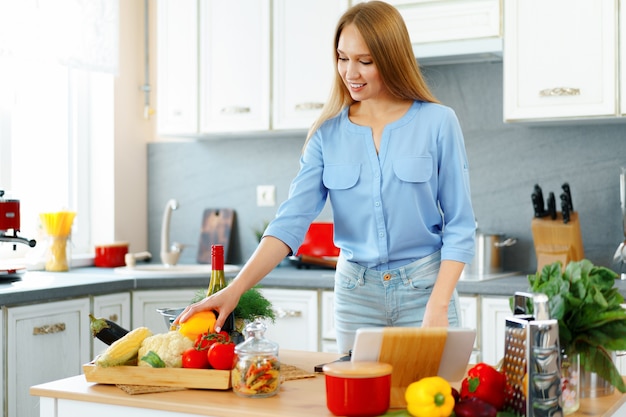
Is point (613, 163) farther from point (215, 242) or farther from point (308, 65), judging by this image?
point (215, 242)

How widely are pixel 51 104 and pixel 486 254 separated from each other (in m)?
2.12

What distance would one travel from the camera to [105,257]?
404cm

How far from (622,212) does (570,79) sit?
62 cm

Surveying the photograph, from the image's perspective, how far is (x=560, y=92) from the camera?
3.21 meters

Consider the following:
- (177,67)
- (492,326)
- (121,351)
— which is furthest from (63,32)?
(121,351)

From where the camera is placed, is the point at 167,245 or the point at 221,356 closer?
the point at 221,356

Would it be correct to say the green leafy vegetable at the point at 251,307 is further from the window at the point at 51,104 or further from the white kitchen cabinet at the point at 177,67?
the white kitchen cabinet at the point at 177,67

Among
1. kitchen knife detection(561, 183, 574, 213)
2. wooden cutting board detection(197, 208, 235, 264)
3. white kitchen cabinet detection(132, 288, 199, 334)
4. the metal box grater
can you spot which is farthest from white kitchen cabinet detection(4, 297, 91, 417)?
the metal box grater

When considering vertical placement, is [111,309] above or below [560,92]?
below

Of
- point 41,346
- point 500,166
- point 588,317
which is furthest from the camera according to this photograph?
point 500,166

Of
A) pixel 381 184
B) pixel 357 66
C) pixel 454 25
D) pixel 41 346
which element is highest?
pixel 454 25

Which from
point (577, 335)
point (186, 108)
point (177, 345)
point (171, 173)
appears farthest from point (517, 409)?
point (171, 173)

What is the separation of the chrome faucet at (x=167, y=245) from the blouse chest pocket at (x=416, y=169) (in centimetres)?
221

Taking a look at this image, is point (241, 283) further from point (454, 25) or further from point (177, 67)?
point (177, 67)
